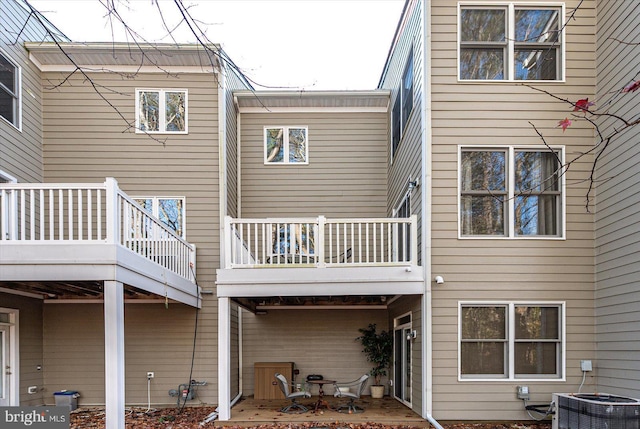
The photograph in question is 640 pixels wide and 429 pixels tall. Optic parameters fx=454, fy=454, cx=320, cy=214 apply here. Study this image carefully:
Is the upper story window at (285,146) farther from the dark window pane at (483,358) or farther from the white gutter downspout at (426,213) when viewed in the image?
the dark window pane at (483,358)

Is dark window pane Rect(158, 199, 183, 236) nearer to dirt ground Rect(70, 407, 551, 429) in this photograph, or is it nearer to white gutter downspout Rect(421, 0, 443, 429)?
dirt ground Rect(70, 407, 551, 429)

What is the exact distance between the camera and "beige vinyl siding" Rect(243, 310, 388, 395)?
1048 cm

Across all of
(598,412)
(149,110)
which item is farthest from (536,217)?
(149,110)

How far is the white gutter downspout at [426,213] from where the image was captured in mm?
7141

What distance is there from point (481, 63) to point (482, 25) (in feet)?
2.06

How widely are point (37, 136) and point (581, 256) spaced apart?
33.8ft

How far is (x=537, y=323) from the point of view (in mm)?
7293

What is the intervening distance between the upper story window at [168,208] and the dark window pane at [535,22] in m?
7.04

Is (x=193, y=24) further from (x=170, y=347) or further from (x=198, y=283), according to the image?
(x=170, y=347)

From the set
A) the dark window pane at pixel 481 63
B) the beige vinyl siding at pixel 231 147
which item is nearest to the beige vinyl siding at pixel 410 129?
the dark window pane at pixel 481 63

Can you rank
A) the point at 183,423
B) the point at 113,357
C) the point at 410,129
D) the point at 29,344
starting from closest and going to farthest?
1. the point at 113,357
2. the point at 183,423
3. the point at 410,129
4. the point at 29,344

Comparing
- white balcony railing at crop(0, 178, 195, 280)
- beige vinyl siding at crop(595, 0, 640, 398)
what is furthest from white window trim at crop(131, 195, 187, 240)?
beige vinyl siding at crop(595, 0, 640, 398)

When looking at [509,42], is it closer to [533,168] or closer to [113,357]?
[533,168]

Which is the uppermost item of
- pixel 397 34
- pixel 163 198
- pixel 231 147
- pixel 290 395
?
pixel 397 34
